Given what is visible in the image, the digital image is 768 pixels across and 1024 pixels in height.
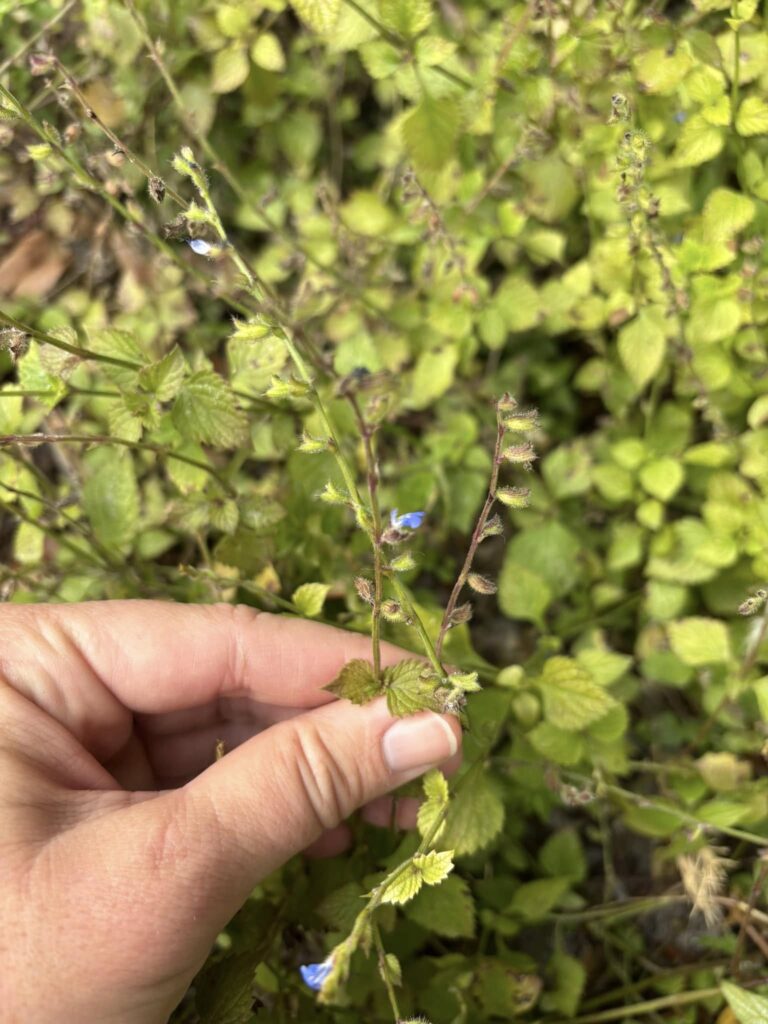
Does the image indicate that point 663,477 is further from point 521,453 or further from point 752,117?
point 521,453

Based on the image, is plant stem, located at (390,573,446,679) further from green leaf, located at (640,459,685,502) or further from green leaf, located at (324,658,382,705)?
green leaf, located at (640,459,685,502)

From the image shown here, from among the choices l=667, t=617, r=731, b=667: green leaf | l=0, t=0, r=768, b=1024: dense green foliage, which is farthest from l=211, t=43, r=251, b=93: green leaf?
l=667, t=617, r=731, b=667: green leaf

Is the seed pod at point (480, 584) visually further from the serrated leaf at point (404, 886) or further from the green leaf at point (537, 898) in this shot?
the green leaf at point (537, 898)

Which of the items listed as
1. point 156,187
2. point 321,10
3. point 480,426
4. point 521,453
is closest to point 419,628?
point 521,453

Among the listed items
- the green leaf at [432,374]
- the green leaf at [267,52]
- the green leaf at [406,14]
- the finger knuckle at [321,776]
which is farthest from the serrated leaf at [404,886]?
the green leaf at [267,52]

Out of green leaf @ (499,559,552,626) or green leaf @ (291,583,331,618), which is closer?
green leaf @ (291,583,331,618)

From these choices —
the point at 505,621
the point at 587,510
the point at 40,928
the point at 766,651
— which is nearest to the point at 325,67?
the point at 587,510
